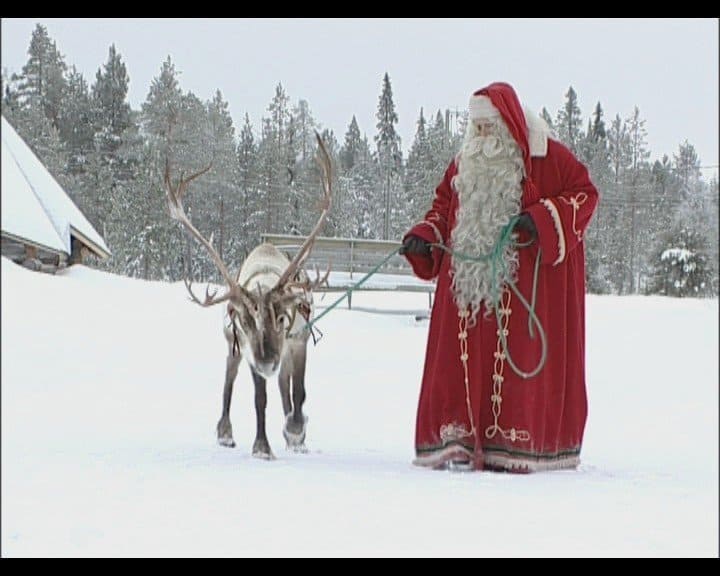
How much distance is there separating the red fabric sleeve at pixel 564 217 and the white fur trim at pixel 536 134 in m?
0.17

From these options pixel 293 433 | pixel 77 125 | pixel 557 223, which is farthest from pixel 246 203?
pixel 557 223

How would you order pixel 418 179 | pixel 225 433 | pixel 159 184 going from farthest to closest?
1. pixel 418 179
2. pixel 159 184
3. pixel 225 433

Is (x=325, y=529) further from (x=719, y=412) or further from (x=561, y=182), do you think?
(x=561, y=182)

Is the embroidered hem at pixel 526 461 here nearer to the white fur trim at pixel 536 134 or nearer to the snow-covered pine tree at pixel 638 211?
the white fur trim at pixel 536 134

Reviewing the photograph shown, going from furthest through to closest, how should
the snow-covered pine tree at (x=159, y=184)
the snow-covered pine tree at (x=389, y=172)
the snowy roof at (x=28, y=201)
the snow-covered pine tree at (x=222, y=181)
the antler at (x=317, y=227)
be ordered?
the snow-covered pine tree at (x=389, y=172) < the snow-covered pine tree at (x=222, y=181) < the snow-covered pine tree at (x=159, y=184) < the antler at (x=317, y=227) < the snowy roof at (x=28, y=201)

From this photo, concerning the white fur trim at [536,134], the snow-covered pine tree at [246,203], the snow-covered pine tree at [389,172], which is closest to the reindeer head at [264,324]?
the white fur trim at [536,134]

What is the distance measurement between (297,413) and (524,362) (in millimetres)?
1061

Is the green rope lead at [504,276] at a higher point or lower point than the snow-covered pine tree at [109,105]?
lower

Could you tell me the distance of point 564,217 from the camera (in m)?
2.93

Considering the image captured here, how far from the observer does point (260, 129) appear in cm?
685

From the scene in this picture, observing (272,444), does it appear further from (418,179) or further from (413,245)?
(418,179)

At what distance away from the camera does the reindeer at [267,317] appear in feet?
10.1
